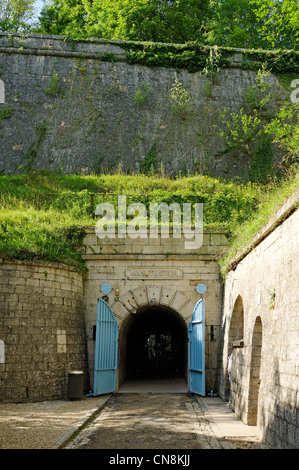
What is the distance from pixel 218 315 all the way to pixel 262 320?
5.48m

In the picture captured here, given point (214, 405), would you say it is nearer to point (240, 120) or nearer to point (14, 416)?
point (14, 416)

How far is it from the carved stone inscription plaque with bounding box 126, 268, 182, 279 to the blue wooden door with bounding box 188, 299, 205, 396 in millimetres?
1099

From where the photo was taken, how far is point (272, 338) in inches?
279

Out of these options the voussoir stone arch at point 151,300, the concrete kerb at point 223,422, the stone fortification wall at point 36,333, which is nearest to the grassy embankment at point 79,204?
the stone fortification wall at point 36,333

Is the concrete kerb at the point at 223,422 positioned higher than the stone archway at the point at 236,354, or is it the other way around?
the stone archway at the point at 236,354

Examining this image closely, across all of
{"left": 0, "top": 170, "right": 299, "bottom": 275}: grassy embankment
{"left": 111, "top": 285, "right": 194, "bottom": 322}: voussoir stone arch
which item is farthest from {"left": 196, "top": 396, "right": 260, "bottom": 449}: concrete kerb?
{"left": 0, "top": 170, "right": 299, "bottom": 275}: grassy embankment

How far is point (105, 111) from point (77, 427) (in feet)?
53.4

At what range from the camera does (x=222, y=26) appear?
29.2 meters

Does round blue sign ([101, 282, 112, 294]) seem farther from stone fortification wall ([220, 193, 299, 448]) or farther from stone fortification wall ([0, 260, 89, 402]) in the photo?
stone fortification wall ([220, 193, 299, 448])

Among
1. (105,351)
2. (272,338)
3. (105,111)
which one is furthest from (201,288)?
(105,111)

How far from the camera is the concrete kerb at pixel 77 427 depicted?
22.4 feet

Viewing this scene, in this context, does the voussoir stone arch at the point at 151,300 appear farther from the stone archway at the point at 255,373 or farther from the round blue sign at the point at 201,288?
the stone archway at the point at 255,373

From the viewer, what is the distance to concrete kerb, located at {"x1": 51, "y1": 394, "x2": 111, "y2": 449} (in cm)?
681

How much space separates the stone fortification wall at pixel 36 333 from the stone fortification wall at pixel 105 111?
981 centimetres
